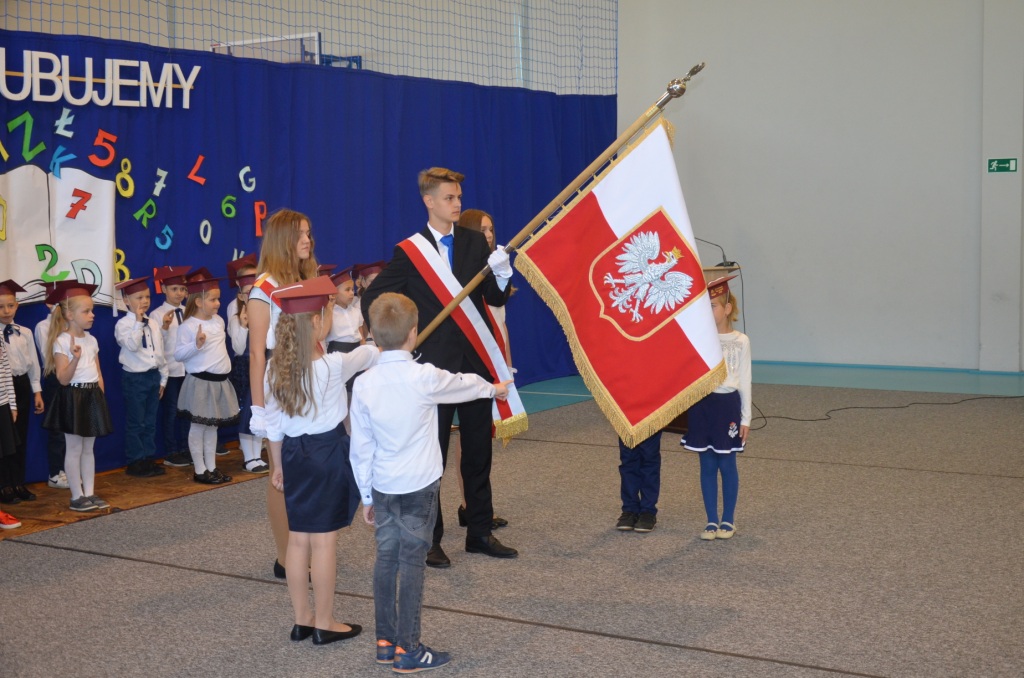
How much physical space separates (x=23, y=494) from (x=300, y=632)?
2.75 metres

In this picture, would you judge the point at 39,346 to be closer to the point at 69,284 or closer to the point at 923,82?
the point at 69,284

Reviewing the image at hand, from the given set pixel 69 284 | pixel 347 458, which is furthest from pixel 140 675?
pixel 69 284

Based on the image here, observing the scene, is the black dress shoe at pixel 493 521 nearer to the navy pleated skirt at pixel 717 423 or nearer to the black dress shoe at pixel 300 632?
the navy pleated skirt at pixel 717 423

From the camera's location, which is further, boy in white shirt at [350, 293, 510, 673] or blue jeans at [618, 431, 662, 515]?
blue jeans at [618, 431, 662, 515]

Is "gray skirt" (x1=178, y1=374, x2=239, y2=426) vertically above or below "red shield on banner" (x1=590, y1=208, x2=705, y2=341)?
below

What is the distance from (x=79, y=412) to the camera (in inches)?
205

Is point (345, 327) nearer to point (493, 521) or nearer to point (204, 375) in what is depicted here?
point (204, 375)

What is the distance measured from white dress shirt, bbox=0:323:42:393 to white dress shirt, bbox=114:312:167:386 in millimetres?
518

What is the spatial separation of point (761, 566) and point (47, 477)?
3.95m

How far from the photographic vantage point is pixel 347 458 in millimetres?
3412

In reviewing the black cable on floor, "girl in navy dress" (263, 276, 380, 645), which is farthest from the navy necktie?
the black cable on floor

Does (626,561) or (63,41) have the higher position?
(63,41)

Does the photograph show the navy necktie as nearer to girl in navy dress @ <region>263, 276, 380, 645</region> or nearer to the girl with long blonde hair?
the girl with long blonde hair

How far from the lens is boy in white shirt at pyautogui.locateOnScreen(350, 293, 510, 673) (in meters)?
3.13
